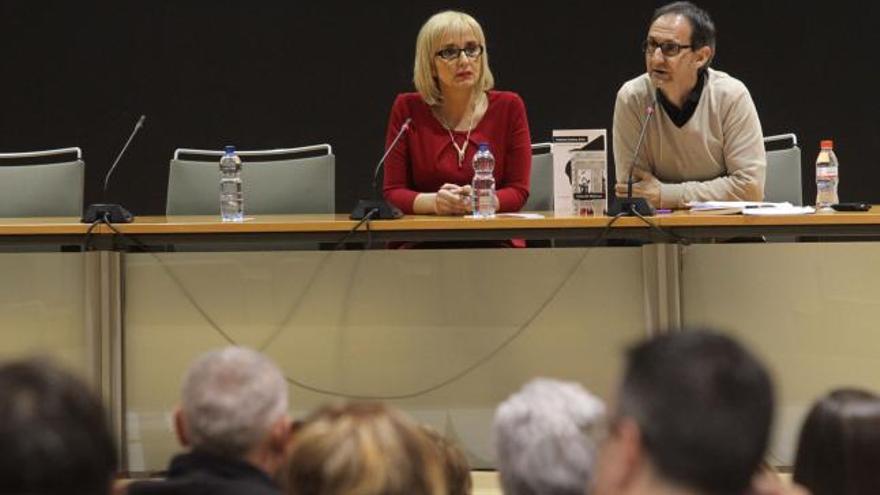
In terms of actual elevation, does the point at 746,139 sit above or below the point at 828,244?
above

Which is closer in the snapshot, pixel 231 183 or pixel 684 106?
pixel 231 183

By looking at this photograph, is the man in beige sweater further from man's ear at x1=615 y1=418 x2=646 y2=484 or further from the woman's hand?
man's ear at x1=615 y1=418 x2=646 y2=484

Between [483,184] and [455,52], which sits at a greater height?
[455,52]

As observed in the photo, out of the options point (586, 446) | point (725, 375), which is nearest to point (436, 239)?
point (586, 446)

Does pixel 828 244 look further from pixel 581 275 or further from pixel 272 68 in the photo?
pixel 272 68

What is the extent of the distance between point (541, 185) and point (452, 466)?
3047mm

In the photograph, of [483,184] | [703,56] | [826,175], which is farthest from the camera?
[703,56]

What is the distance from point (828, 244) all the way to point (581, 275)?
682 millimetres

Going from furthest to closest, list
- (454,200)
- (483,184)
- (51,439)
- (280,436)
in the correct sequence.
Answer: (483,184) → (454,200) → (280,436) → (51,439)

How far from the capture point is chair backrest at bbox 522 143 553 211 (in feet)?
16.5

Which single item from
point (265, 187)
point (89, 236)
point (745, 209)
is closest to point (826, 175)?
point (745, 209)

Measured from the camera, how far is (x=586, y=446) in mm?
1845

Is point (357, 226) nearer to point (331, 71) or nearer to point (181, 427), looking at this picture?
point (181, 427)

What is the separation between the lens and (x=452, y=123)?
4.82 metres
